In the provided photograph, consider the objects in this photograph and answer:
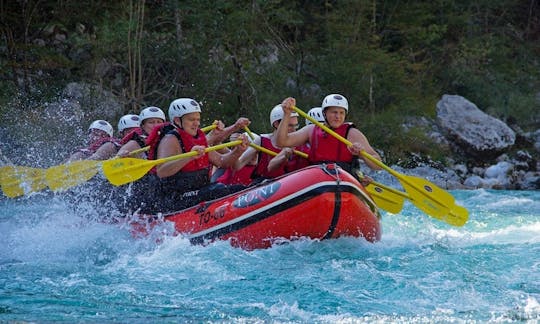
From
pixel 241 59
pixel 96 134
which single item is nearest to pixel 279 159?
pixel 96 134

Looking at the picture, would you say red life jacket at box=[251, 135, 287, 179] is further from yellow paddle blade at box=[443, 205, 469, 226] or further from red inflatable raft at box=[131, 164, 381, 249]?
yellow paddle blade at box=[443, 205, 469, 226]

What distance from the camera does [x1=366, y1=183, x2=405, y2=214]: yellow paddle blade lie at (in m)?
8.61

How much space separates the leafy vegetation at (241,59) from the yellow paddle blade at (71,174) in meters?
6.51

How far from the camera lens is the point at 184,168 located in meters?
7.58

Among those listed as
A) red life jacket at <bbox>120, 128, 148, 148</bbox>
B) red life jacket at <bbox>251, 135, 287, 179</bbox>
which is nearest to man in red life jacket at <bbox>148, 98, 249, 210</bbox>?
red life jacket at <bbox>251, 135, 287, 179</bbox>

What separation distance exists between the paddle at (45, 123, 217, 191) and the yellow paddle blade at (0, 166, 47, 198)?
27 centimetres

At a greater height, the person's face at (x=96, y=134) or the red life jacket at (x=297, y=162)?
the person's face at (x=96, y=134)

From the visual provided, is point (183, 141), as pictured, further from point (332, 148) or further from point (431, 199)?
point (431, 199)

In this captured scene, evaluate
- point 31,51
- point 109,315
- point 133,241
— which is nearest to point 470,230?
point 133,241

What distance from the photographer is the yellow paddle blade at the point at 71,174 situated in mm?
7743

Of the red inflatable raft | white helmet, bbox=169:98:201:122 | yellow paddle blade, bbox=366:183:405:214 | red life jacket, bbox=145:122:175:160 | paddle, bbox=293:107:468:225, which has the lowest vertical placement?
yellow paddle blade, bbox=366:183:405:214

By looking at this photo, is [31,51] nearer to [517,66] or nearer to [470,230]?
[470,230]

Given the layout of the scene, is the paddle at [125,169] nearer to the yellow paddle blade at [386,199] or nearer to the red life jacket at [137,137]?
the red life jacket at [137,137]

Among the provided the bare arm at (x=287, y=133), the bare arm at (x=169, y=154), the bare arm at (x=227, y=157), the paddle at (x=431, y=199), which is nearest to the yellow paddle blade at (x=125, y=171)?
the bare arm at (x=169, y=154)
